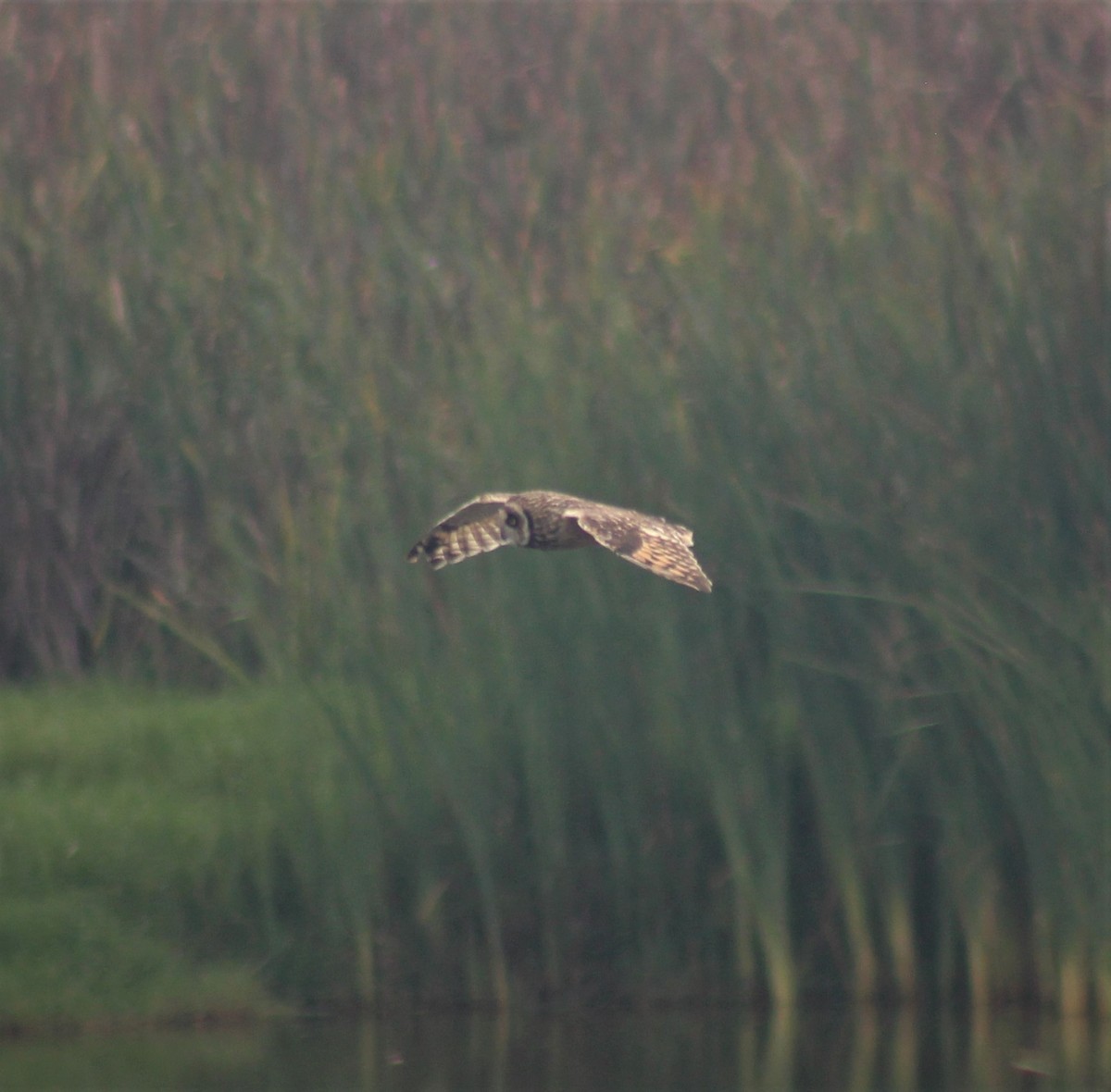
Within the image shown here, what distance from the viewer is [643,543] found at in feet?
11.7

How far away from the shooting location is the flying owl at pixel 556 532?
3.51m

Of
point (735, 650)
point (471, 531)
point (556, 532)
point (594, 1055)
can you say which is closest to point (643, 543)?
point (556, 532)

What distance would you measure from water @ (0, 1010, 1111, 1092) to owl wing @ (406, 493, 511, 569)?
1306 millimetres

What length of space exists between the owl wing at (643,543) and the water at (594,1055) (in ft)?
4.67

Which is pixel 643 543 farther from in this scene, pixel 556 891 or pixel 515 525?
pixel 556 891

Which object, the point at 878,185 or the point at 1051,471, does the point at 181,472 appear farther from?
the point at 1051,471

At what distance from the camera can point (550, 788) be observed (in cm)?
482

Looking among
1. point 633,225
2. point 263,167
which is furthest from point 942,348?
point 263,167

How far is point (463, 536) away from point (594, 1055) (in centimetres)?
149

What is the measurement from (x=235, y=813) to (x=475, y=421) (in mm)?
1378

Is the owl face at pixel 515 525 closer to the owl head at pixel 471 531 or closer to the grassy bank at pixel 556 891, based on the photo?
the owl head at pixel 471 531

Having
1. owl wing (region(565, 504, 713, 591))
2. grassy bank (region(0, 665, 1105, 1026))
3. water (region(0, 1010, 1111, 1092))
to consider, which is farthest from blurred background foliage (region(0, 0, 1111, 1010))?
owl wing (region(565, 504, 713, 591))

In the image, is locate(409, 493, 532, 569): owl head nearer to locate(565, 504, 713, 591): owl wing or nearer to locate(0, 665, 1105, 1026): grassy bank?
locate(565, 504, 713, 591): owl wing

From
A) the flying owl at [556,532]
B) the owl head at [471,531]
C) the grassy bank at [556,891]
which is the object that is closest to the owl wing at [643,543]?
the flying owl at [556,532]
